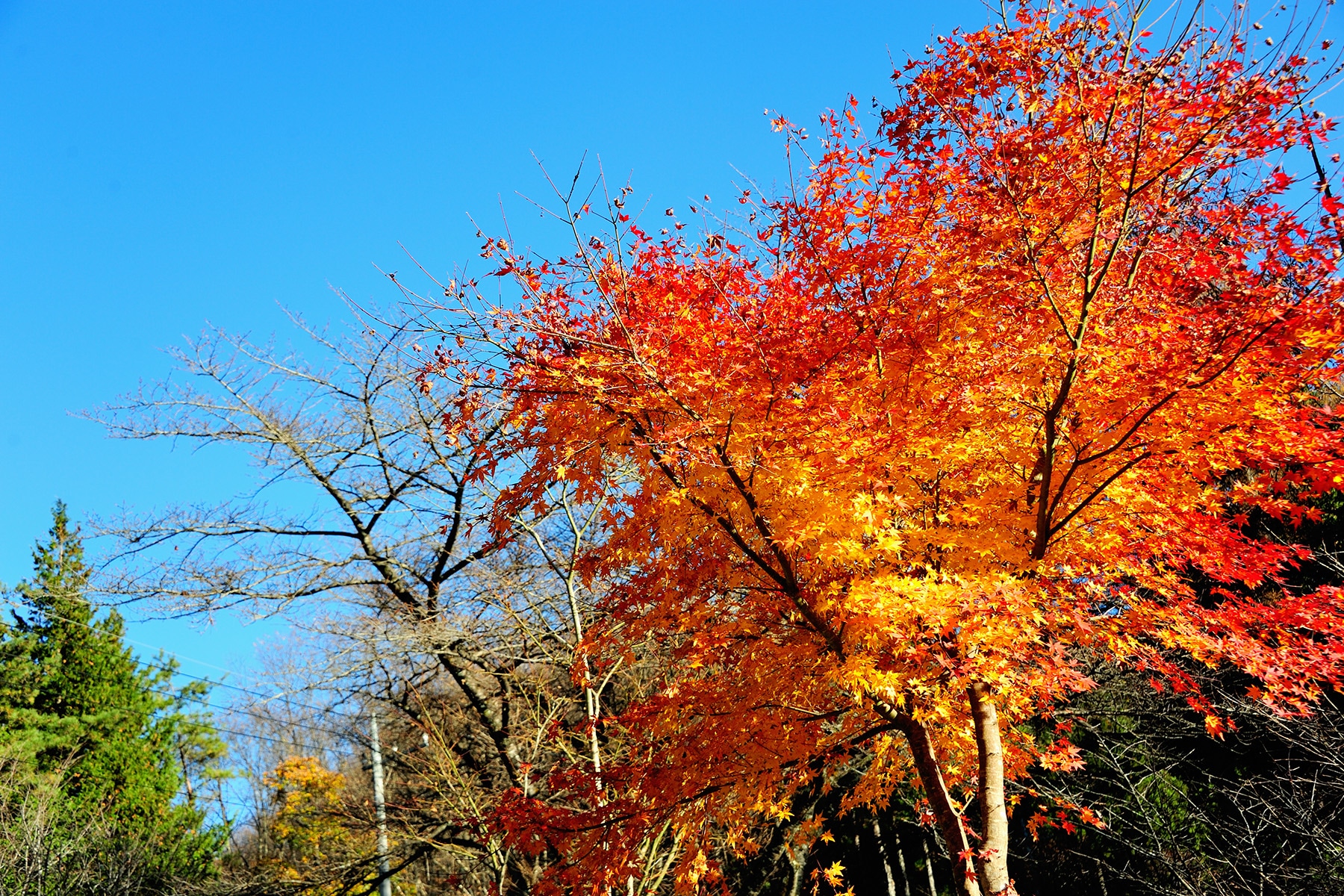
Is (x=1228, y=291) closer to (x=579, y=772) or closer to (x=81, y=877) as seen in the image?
(x=579, y=772)

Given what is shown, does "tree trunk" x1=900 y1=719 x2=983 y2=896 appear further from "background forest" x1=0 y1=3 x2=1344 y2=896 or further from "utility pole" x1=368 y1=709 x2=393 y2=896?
"utility pole" x1=368 y1=709 x2=393 y2=896

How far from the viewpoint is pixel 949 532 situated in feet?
19.3

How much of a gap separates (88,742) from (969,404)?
2507 cm

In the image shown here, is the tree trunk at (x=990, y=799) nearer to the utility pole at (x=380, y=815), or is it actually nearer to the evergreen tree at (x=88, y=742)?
the utility pole at (x=380, y=815)

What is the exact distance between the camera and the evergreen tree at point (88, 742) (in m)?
18.0

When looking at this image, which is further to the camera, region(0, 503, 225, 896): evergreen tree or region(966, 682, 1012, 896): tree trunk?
region(0, 503, 225, 896): evergreen tree

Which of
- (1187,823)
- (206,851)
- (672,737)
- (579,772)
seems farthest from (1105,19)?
(206,851)

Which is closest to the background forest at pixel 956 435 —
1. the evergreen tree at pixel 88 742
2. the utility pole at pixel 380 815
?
the utility pole at pixel 380 815

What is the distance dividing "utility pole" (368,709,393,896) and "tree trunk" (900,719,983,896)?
21.7 ft

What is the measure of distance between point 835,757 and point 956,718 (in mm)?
1267

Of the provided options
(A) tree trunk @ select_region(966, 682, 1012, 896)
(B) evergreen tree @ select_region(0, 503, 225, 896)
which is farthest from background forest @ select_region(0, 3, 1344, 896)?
(B) evergreen tree @ select_region(0, 503, 225, 896)

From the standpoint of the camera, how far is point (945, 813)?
6.53 m

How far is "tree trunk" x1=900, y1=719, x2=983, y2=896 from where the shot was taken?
20.4 feet

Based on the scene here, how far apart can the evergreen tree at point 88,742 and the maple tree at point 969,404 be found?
16.2 m
